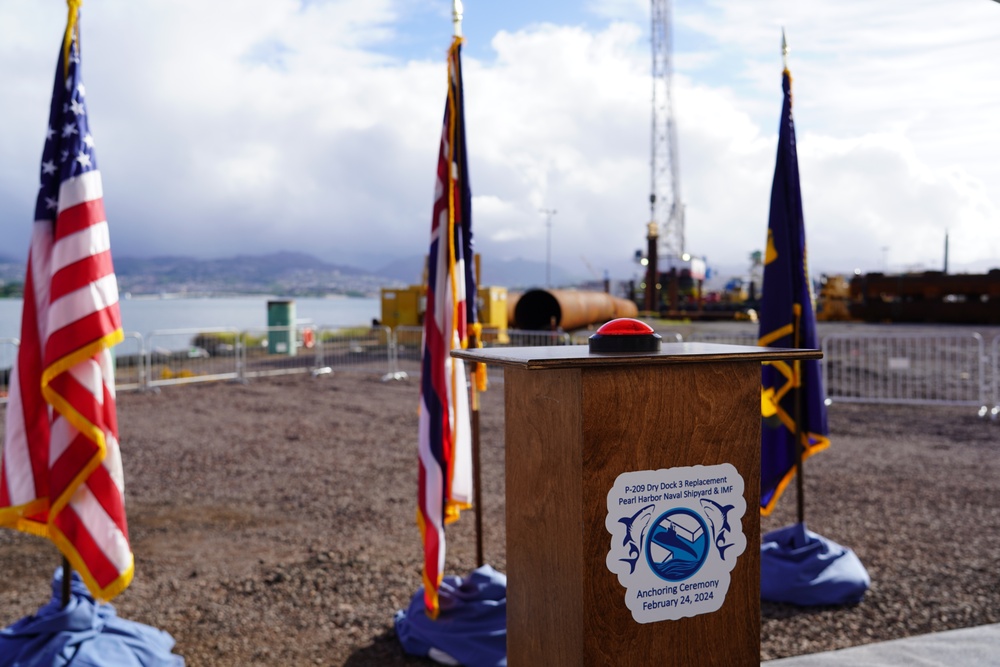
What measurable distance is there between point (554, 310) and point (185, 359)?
10.5 m

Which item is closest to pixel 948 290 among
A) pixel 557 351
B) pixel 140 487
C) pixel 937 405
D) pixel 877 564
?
pixel 937 405

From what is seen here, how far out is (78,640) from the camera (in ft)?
12.1

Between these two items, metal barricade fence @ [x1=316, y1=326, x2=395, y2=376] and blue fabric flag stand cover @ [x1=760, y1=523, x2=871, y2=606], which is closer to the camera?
blue fabric flag stand cover @ [x1=760, y1=523, x2=871, y2=606]

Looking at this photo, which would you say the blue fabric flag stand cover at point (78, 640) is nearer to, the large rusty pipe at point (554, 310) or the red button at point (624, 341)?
the red button at point (624, 341)

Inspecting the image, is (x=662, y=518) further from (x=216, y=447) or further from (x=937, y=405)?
(x=937, y=405)

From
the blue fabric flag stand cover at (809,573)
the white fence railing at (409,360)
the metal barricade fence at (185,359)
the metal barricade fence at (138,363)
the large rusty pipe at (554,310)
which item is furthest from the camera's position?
the large rusty pipe at (554,310)

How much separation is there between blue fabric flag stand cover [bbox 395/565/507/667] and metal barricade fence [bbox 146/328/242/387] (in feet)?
39.1

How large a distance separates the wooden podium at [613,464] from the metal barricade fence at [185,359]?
46.1 feet

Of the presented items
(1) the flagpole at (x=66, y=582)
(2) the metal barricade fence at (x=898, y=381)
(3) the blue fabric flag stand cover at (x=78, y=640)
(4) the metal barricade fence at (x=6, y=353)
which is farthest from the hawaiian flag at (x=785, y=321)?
(4) the metal barricade fence at (x=6, y=353)

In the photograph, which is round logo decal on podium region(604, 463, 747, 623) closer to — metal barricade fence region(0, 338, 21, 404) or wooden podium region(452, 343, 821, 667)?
wooden podium region(452, 343, 821, 667)

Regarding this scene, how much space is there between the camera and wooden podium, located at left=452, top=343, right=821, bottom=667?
188 cm

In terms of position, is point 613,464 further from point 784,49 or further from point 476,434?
point 784,49

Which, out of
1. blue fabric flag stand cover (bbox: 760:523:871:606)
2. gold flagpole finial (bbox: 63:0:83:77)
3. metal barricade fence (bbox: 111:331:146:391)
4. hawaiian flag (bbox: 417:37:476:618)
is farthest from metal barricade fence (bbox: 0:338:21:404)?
blue fabric flag stand cover (bbox: 760:523:871:606)

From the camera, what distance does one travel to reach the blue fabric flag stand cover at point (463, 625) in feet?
13.2
